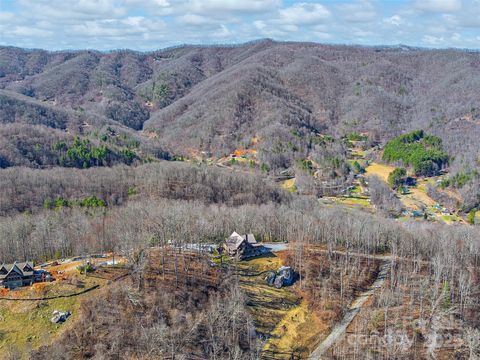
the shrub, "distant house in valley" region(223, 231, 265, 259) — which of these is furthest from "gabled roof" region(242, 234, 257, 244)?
the shrub

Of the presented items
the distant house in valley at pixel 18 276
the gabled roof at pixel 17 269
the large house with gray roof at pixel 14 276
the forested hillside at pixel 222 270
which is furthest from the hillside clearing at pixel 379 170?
the large house with gray roof at pixel 14 276

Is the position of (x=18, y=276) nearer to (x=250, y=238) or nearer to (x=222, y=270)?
(x=222, y=270)

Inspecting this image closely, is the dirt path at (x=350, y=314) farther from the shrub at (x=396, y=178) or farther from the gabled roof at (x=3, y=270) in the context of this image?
the shrub at (x=396, y=178)

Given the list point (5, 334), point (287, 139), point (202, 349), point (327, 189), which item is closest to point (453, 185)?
point (327, 189)

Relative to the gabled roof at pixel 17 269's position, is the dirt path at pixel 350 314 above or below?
below

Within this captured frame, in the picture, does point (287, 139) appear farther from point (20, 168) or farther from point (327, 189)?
point (20, 168)
